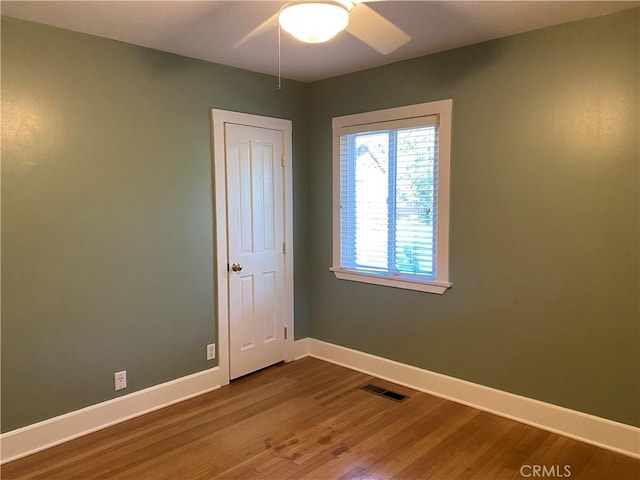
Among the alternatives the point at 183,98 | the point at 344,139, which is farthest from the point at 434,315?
the point at 183,98

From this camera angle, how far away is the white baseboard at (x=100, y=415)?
268 centimetres

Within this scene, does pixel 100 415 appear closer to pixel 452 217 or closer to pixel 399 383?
pixel 399 383

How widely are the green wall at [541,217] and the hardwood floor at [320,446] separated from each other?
14.0 inches

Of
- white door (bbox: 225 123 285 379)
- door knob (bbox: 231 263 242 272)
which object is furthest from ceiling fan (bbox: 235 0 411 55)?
door knob (bbox: 231 263 242 272)

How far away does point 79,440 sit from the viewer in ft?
9.40

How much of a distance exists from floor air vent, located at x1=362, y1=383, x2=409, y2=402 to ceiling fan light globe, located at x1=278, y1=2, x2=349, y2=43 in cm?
249

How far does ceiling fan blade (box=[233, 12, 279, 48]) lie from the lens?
104 inches

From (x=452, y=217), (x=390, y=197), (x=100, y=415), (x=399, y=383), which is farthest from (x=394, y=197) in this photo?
(x=100, y=415)

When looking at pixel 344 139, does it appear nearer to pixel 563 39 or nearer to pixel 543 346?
pixel 563 39

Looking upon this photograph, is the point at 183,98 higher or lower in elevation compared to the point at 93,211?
higher

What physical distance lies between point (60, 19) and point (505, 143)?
2.73 metres

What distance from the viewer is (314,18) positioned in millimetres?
2082

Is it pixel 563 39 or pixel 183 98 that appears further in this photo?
pixel 183 98

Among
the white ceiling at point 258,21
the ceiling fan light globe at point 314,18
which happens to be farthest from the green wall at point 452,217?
the ceiling fan light globe at point 314,18
